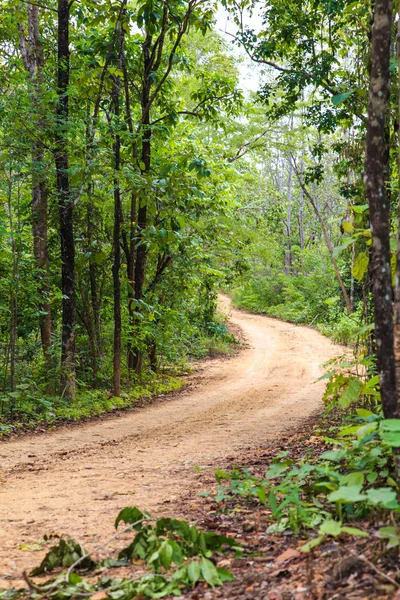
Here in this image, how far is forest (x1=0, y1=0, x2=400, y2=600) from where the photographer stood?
312cm

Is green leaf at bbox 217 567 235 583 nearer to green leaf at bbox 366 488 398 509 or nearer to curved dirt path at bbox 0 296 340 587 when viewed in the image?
green leaf at bbox 366 488 398 509

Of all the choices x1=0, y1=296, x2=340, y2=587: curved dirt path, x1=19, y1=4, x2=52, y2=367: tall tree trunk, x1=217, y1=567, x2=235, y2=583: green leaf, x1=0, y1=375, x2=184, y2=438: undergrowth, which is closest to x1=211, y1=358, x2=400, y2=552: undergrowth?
x1=217, y1=567, x2=235, y2=583: green leaf

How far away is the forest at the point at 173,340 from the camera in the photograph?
3.12 meters

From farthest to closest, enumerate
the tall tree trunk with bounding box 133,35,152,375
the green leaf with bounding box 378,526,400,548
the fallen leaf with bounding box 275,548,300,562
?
the tall tree trunk with bounding box 133,35,152,375
the fallen leaf with bounding box 275,548,300,562
the green leaf with bounding box 378,526,400,548

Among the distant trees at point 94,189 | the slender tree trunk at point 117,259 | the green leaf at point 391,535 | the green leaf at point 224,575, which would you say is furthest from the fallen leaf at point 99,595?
the slender tree trunk at point 117,259

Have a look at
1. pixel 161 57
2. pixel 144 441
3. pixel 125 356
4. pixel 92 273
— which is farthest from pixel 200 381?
pixel 161 57

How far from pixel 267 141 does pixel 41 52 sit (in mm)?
12203

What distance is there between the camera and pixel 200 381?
49.0 feet

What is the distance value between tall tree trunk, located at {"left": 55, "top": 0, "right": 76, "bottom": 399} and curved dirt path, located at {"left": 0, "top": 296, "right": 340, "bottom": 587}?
1.47 metres

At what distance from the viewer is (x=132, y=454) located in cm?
694

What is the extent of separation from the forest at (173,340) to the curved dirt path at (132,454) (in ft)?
0.15

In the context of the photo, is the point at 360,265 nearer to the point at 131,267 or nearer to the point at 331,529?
the point at 331,529

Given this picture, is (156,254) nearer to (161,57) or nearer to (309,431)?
(161,57)

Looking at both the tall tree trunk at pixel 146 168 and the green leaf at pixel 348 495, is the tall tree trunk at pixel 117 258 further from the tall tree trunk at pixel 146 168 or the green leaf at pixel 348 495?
the green leaf at pixel 348 495
